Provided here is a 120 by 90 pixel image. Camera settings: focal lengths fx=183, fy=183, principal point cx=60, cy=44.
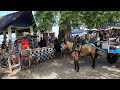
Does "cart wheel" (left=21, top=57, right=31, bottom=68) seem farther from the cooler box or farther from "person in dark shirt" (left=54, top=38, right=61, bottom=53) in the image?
"person in dark shirt" (left=54, top=38, right=61, bottom=53)

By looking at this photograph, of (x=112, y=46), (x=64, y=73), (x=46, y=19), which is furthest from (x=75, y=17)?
(x=64, y=73)

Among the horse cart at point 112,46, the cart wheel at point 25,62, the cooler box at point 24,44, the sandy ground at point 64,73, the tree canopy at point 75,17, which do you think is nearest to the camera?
the sandy ground at point 64,73

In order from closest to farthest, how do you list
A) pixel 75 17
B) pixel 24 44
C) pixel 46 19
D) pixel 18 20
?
pixel 75 17 → pixel 46 19 → pixel 24 44 → pixel 18 20

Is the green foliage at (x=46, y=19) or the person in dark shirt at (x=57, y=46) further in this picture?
the person in dark shirt at (x=57, y=46)

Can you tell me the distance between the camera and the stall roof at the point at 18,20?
1365 centimetres

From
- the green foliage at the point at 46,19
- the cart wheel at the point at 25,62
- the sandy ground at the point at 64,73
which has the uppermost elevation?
the green foliage at the point at 46,19

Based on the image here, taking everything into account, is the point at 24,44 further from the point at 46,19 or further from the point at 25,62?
the point at 46,19

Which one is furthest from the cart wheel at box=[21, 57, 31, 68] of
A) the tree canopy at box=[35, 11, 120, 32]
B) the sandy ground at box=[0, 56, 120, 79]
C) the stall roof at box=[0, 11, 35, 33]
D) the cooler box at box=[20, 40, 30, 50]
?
the stall roof at box=[0, 11, 35, 33]

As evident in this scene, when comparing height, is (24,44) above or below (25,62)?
above

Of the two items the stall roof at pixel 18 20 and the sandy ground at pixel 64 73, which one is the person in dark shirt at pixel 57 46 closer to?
the sandy ground at pixel 64 73

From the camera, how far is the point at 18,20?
1467 cm

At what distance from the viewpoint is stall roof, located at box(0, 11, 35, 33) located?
13648 mm

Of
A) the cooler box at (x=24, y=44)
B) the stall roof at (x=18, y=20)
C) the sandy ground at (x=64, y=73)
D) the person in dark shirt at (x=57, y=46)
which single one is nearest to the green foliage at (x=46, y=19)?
the cooler box at (x=24, y=44)
